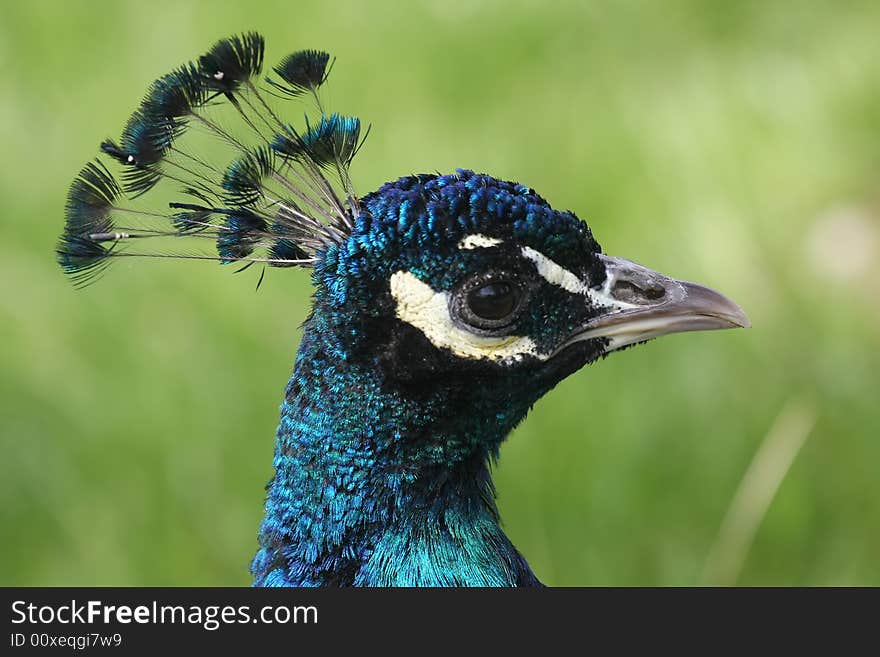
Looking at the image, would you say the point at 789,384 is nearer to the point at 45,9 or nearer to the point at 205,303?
the point at 205,303

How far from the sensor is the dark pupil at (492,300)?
1.36m

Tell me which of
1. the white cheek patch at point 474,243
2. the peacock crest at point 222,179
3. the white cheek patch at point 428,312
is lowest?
the white cheek patch at point 428,312

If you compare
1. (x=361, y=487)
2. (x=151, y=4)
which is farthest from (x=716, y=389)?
(x=151, y=4)

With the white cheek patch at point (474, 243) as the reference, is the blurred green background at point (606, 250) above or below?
above

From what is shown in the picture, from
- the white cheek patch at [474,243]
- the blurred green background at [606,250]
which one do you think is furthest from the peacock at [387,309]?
the blurred green background at [606,250]

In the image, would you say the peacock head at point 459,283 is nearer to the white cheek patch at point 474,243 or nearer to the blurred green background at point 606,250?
the white cheek patch at point 474,243

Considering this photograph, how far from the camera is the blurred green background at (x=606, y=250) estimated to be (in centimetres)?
230

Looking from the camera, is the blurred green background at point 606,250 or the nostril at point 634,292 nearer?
the nostril at point 634,292

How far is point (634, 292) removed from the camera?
1.44 meters

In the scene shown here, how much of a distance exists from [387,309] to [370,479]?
0.18 metres

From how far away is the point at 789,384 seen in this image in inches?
94.7

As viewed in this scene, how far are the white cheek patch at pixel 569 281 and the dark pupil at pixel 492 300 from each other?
40 millimetres

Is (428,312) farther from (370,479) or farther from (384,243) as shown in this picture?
(370,479)

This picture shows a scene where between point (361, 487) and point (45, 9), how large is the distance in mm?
2654
